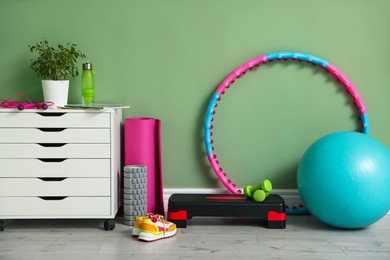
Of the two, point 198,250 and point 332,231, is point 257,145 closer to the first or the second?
point 332,231

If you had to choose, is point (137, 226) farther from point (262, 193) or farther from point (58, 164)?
point (262, 193)

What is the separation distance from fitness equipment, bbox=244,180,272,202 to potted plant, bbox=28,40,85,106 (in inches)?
45.0

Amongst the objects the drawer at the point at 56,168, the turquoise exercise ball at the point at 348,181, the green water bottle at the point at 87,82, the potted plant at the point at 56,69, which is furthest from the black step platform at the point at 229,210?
the potted plant at the point at 56,69

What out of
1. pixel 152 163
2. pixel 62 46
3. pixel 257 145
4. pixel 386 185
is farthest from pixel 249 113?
pixel 62 46

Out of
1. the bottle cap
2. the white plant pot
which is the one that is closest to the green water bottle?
the bottle cap

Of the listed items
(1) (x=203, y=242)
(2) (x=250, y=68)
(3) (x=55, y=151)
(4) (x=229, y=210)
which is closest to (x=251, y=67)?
(2) (x=250, y=68)

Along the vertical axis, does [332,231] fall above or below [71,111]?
below

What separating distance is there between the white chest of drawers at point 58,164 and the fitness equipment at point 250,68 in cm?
60

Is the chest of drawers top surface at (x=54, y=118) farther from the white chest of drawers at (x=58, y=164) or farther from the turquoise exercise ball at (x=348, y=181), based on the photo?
the turquoise exercise ball at (x=348, y=181)

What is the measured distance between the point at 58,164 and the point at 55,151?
70mm

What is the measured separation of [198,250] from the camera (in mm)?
2627

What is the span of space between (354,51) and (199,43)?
0.92 m

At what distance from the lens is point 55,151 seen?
2955 mm

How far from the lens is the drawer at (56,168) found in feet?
9.68
